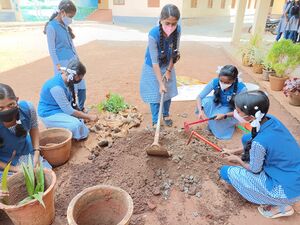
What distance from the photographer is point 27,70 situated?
21.9 feet

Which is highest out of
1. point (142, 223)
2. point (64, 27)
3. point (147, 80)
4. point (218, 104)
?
point (64, 27)

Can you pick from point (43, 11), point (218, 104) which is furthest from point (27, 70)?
point (43, 11)

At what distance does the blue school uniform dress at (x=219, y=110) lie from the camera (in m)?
3.55

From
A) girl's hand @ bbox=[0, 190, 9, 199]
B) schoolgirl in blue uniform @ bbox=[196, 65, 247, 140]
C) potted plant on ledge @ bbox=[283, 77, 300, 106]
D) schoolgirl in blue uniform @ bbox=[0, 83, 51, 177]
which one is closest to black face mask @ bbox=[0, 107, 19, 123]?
schoolgirl in blue uniform @ bbox=[0, 83, 51, 177]

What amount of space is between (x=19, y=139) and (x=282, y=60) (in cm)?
513

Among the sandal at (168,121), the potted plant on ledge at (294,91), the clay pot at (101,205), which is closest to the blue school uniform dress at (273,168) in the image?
the clay pot at (101,205)

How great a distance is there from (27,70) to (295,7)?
26.8ft

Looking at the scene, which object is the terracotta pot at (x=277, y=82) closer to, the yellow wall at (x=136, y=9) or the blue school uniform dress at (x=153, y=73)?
the blue school uniform dress at (x=153, y=73)

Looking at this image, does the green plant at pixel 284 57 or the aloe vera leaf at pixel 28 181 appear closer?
the aloe vera leaf at pixel 28 181

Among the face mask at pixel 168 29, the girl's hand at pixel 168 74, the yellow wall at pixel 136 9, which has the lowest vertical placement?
the yellow wall at pixel 136 9

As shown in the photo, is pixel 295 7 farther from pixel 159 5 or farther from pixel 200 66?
pixel 159 5

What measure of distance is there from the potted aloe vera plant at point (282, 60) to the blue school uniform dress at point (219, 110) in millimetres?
2228

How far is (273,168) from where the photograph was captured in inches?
89.2

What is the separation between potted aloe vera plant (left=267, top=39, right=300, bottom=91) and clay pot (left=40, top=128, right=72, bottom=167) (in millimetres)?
4234
